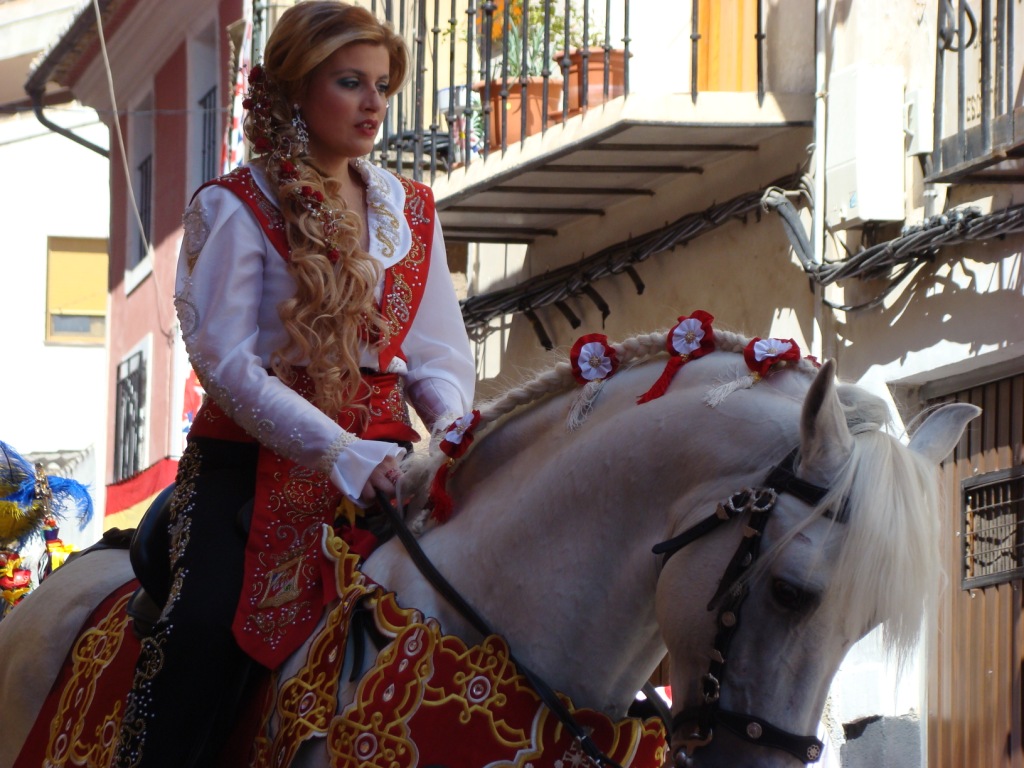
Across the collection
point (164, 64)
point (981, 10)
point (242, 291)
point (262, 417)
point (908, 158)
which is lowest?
point (262, 417)

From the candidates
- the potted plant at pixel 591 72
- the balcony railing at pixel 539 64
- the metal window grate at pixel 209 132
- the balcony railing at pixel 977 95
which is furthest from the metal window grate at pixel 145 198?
the balcony railing at pixel 977 95

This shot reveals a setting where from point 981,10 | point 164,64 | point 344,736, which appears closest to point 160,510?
point 344,736

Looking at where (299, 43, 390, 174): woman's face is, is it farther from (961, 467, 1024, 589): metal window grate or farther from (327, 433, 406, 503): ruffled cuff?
(961, 467, 1024, 589): metal window grate

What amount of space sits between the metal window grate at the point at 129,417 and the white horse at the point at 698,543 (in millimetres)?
15780

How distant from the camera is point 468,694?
2.97 m

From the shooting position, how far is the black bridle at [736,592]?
2.68 meters

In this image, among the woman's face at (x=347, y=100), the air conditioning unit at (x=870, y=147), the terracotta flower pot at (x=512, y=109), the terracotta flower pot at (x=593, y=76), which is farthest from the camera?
the terracotta flower pot at (x=512, y=109)

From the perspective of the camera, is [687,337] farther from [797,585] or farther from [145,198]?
[145,198]

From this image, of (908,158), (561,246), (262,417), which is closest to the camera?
(262,417)

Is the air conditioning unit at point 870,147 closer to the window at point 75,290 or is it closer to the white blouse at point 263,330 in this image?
the white blouse at point 263,330

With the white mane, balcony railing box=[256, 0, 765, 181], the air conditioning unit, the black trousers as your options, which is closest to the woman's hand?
the black trousers

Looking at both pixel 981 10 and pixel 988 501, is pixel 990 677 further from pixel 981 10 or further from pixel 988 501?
pixel 981 10

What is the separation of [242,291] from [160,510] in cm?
64

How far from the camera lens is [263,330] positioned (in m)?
3.54
